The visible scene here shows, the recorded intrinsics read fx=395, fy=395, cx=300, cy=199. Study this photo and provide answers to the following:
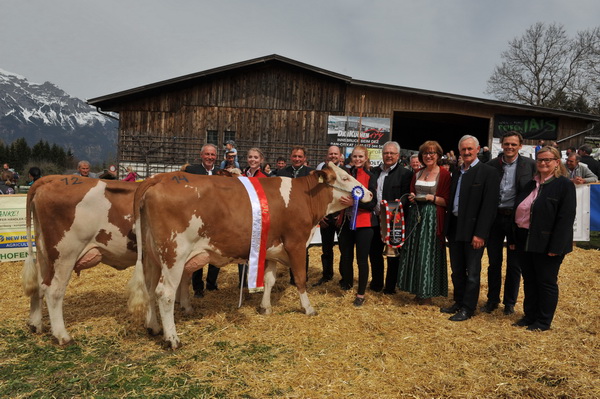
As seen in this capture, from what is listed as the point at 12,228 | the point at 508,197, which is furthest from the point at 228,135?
the point at 508,197

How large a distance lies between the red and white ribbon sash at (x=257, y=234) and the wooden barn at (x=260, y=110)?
13451 millimetres

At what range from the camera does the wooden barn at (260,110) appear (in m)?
17.6

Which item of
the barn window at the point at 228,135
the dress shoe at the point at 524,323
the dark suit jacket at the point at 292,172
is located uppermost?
the barn window at the point at 228,135

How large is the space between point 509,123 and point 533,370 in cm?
1721

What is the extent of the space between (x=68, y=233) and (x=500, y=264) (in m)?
5.06

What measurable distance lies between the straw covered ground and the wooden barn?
12.9 metres

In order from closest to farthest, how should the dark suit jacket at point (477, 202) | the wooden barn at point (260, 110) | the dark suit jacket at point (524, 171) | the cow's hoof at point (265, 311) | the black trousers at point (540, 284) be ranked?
the black trousers at point (540, 284) < the dark suit jacket at point (477, 202) < the dark suit jacket at point (524, 171) < the cow's hoof at point (265, 311) < the wooden barn at point (260, 110)

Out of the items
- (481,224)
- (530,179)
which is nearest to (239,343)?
(481,224)

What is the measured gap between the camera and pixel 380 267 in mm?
5906

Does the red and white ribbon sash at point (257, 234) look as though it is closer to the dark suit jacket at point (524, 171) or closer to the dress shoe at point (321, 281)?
the dress shoe at point (321, 281)

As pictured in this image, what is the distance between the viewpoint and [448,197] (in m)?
5.08

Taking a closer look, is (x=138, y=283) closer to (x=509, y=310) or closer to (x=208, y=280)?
(x=208, y=280)

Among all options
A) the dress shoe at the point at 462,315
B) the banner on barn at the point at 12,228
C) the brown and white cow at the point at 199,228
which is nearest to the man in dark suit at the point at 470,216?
the dress shoe at the point at 462,315

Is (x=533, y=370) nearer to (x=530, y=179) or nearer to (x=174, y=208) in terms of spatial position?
(x=530, y=179)
